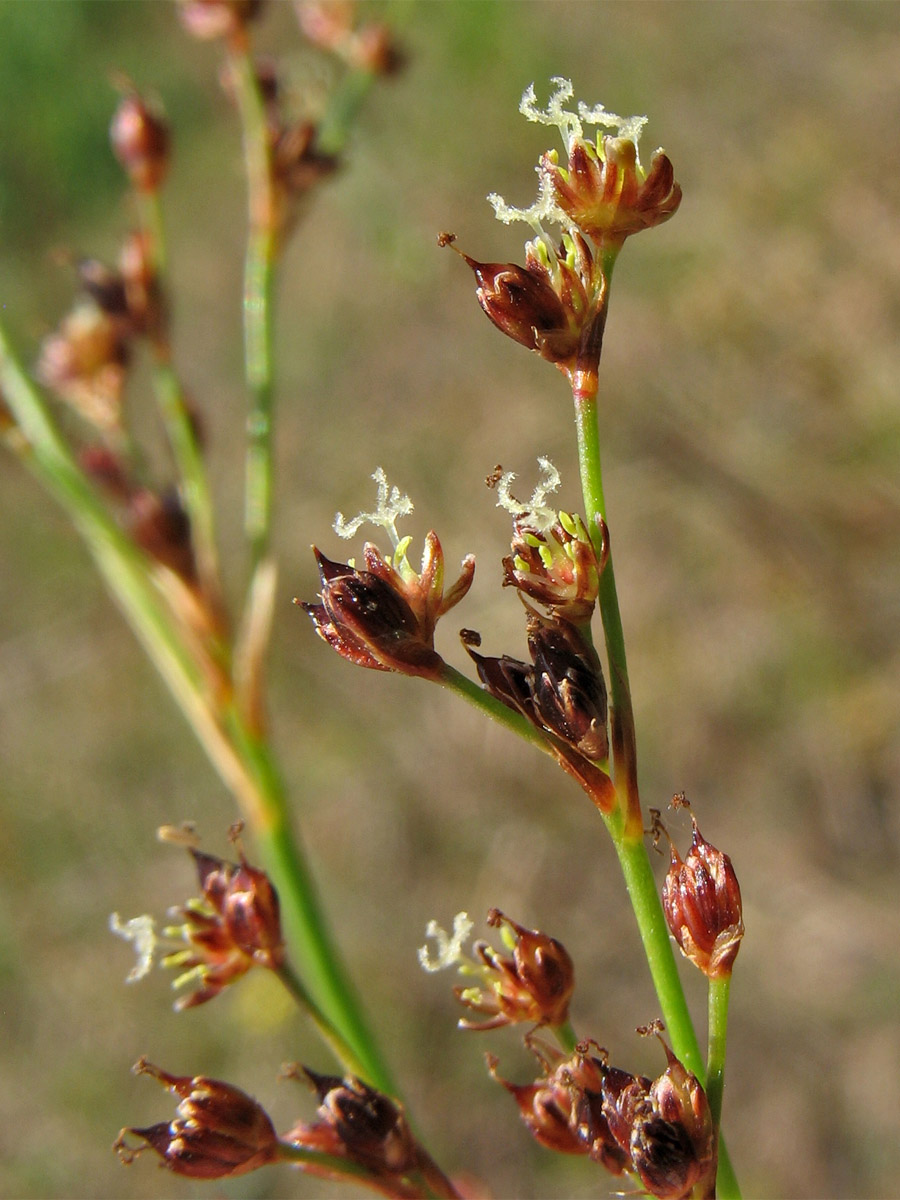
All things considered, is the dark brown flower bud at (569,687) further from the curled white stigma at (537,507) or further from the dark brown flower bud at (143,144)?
the dark brown flower bud at (143,144)

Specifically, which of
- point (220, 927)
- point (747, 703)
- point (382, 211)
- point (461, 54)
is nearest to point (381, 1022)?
point (747, 703)

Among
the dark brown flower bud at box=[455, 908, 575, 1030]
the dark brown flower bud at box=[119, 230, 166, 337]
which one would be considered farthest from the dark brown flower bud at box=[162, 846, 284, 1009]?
the dark brown flower bud at box=[119, 230, 166, 337]

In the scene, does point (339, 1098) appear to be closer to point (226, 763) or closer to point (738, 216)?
point (226, 763)

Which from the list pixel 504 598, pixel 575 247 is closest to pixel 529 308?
pixel 575 247

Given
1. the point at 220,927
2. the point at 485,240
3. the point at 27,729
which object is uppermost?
the point at 485,240

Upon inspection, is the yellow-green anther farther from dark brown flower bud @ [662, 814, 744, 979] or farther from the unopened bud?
the unopened bud
